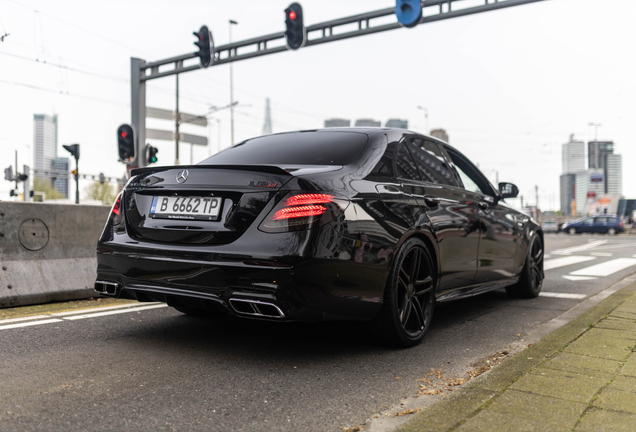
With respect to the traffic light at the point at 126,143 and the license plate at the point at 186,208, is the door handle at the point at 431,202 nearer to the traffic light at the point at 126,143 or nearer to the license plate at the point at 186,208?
the license plate at the point at 186,208

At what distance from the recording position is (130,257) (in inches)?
148

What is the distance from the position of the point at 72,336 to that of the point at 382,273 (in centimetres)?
223

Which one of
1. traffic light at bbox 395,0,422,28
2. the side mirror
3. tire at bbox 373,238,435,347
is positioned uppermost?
traffic light at bbox 395,0,422,28

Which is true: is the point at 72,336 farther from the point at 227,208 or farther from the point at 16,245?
the point at 16,245

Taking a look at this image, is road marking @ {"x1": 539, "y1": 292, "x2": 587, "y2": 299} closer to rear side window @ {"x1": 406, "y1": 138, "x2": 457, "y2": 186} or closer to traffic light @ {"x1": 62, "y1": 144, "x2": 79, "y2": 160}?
rear side window @ {"x1": 406, "y1": 138, "x2": 457, "y2": 186}

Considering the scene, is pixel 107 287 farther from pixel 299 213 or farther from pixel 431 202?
pixel 431 202

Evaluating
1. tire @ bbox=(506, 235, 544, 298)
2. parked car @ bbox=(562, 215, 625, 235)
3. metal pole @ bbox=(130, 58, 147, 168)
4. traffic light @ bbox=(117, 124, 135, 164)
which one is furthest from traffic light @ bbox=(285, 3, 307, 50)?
parked car @ bbox=(562, 215, 625, 235)

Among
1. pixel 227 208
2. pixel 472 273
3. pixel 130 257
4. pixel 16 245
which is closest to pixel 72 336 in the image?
pixel 130 257

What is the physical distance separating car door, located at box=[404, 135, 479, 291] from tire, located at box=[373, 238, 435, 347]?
0.22m

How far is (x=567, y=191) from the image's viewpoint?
15838 centimetres

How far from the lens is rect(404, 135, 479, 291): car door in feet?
14.5

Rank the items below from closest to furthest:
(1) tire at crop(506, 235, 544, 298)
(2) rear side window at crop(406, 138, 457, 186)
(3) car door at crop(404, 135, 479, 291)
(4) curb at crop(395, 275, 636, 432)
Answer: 1. (4) curb at crop(395, 275, 636, 432)
2. (3) car door at crop(404, 135, 479, 291)
3. (2) rear side window at crop(406, 138, 457, 186)
4. (1) tire at crop(506, 235, 544, 298)

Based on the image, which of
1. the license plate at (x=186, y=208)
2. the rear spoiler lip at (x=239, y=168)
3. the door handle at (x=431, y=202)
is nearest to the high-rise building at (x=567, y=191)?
the door handle at (x=431, y=202)

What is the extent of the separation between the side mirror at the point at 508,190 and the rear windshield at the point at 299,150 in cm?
234
